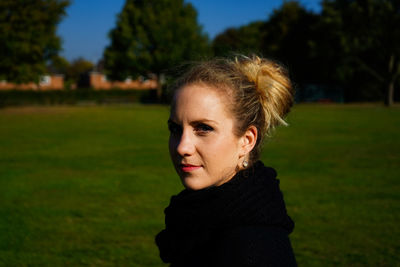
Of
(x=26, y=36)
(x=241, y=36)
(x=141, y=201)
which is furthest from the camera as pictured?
(x=241, y=36)

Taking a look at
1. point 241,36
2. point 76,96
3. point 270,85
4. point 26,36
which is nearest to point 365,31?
point 241,36

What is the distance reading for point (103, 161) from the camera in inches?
480

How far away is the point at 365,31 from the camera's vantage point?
46031 mm

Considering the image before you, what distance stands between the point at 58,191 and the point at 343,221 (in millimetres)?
5490

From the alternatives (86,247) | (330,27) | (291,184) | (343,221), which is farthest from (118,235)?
(330,27)

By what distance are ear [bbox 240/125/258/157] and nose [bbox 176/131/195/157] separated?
0.79 ft

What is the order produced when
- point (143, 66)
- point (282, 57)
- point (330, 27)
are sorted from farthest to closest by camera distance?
point (143, 66), point (282, 57), point (330, 27)

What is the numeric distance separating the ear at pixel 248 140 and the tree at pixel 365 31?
46.5m

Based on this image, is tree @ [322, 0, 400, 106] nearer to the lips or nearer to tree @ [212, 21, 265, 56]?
tree @ [212, 21, 265, 56]

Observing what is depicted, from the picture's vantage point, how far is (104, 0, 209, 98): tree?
61000 mm

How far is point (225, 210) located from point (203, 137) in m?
0.33

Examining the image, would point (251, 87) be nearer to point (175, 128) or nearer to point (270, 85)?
point (270, 85)

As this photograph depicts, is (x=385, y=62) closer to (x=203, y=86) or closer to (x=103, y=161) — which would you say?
(x=103, y=161)

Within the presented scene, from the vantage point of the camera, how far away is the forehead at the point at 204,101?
176cm
